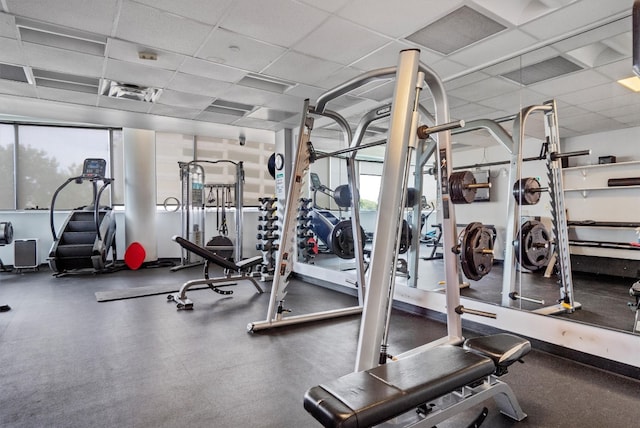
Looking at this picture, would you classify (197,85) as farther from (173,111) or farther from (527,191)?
(527,191)

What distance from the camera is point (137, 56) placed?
148 inches

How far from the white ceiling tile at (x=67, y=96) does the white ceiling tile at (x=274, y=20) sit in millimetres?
2862

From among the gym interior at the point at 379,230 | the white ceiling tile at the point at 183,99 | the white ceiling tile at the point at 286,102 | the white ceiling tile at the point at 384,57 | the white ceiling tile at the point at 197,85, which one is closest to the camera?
the gym interior at the point at 379,230

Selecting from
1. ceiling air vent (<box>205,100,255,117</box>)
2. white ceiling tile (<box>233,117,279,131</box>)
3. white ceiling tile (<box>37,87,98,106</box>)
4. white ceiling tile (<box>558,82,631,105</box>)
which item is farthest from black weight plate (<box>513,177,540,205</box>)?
white ceiling tile (<box>37,87,98,106</box>)

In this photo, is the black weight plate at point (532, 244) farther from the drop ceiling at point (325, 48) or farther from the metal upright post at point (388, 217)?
the metal upright post at point (388, 217)

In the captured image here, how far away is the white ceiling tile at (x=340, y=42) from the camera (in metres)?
3.21

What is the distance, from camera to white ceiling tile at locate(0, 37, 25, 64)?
11.3 feet

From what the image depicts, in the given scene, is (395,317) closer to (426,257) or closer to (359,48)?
(426,257)

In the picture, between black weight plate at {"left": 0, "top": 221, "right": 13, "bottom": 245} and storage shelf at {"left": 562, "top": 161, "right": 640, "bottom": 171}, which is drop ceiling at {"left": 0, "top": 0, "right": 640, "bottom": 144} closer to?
storage shelf at {"left": 562, "top": 161, "right": 640, "bottom": 171}

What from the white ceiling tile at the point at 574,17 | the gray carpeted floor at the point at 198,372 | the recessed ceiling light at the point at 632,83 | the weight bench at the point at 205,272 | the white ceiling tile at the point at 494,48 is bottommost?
the gray carpeted floor at the point at 198,372

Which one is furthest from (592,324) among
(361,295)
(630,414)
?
(361,295)

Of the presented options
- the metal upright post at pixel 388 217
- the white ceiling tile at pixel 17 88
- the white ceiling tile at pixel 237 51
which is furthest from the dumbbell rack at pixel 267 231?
the metal upright post at pixel 388 217

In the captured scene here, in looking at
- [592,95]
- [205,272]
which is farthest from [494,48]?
[205,272]

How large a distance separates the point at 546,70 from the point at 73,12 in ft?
13.7
